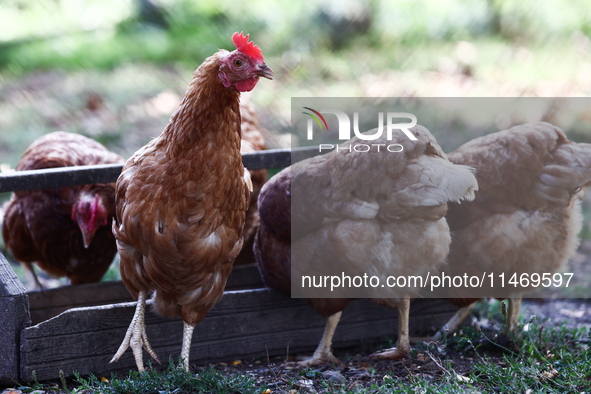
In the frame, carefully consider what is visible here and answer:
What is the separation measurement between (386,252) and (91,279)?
1.64 m

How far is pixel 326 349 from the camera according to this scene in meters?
2.54

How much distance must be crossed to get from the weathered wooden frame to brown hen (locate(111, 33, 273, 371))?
0.21m

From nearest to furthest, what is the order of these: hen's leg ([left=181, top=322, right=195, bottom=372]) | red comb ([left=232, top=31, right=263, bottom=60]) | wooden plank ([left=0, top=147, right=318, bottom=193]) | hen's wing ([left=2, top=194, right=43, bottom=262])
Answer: red comb ([left=232, top=31, right=263, bottom=60]) → hen's leg ([left=181, top=322, right=195, bottom=372]) → wooden plank ([left=0, top=147, right=318, bottom=193]) → hen's wing ([left=2, top=194, right=43, bottom=262])

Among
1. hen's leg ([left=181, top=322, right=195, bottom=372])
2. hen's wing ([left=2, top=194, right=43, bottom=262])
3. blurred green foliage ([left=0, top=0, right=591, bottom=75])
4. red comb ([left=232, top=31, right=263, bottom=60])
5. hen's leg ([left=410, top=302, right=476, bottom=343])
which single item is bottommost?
hen's leg ([left=410, top=302, right=476, bottom=343])

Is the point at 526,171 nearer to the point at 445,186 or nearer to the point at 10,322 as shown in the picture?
the point at 445,186

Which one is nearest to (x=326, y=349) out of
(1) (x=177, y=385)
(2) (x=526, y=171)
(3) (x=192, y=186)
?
(1) (x=177, y=385)

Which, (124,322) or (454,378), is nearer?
(454,378)

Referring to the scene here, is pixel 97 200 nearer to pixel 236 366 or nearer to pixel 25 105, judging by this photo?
pixel 236 366

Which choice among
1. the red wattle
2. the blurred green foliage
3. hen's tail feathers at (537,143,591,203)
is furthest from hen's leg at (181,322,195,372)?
the blurred green foliage

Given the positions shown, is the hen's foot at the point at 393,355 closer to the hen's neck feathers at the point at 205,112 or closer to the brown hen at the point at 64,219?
the hen's neck feathers at the point at 205,112

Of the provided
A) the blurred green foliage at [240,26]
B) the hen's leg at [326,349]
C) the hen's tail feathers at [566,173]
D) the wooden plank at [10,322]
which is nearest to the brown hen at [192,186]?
the wooden plank at [10,322]

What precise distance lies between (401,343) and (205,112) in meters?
1.34

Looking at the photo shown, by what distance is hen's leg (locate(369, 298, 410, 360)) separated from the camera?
97.0 inches

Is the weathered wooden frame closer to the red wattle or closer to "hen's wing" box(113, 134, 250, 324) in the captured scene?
"hen's wing" box(113, 134, 250, 324)
